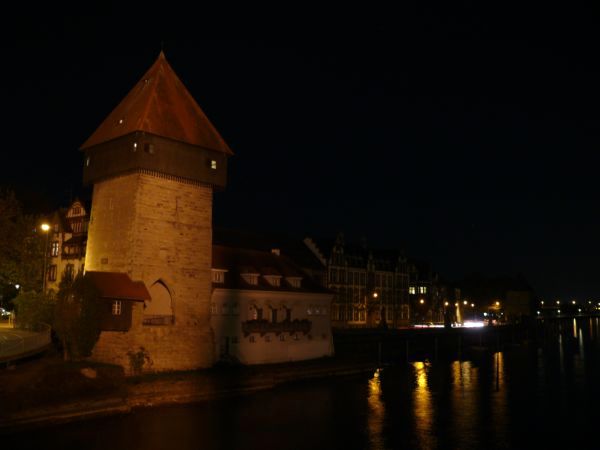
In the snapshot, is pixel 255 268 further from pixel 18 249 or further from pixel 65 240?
pixel 65 240

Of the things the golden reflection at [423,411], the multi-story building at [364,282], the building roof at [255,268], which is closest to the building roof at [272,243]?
the multi-story building at [364,282]

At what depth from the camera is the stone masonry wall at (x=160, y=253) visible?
37531mm

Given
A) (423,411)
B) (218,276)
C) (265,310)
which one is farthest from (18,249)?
(423,411)

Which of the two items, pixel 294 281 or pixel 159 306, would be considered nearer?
pixel 159 306

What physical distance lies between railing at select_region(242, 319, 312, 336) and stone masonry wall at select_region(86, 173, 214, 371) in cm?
361

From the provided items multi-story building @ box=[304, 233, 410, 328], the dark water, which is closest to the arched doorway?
the dark water

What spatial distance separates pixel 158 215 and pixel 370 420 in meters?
17.6

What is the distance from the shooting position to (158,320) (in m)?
38.8

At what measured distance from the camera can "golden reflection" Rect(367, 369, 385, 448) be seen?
1101 inches

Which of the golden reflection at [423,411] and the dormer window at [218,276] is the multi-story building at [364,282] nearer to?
the golden reflection at [423,411]

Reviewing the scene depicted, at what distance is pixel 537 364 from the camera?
209 ft

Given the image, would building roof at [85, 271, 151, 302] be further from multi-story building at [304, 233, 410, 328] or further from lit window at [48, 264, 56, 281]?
multi-story building at [304, 233, 410, 328]

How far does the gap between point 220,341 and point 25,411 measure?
53.9ft

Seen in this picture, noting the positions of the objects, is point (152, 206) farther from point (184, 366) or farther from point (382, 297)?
point (382, 297)
